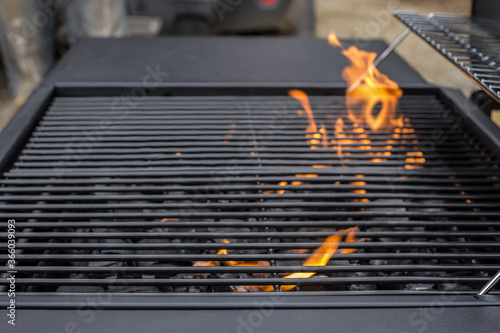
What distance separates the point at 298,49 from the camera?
178 cm

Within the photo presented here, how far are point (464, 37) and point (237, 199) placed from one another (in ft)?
2.88

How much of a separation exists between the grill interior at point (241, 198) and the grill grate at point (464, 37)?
0.20m

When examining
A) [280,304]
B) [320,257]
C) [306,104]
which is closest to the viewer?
[280,304]

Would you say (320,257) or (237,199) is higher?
(237,199)

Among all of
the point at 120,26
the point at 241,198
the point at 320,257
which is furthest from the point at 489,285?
the point at 120,26

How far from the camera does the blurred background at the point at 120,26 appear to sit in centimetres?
255

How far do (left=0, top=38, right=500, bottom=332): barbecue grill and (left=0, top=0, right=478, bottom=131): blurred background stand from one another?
0.69m

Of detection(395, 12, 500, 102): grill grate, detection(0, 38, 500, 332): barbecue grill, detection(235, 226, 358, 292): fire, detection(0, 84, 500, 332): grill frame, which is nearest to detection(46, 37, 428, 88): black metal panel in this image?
detection(0, 38, 500, 332): barbecue grill

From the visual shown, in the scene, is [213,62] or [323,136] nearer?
[323,136]

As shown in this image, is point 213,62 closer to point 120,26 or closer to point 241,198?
point 241,198

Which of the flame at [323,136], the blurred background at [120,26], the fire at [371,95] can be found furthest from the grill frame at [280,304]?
the blurred background at [120,26]

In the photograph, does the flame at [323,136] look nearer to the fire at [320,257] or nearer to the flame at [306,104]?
the flame at [306,104]

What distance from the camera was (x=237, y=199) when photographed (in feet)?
3.41

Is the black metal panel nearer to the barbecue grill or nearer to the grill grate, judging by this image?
the barbecue grill
